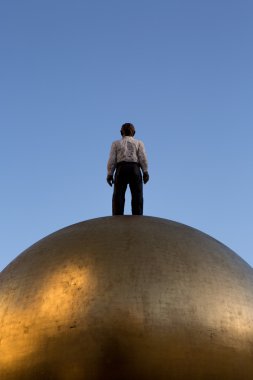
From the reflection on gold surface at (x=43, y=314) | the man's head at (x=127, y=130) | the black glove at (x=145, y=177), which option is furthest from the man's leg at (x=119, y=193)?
the reflection on gold surface at (x=43, y=314)

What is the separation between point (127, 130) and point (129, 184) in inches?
51.6

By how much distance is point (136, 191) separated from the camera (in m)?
13.5

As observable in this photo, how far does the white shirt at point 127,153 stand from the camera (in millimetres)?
13656

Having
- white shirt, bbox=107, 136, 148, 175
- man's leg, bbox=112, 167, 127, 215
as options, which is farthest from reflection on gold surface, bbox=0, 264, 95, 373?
white shirt, bbox=107, 136, 148, 175

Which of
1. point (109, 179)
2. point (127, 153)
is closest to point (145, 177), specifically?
point (127, 153)

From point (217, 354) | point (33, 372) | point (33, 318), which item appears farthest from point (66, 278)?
point (217, 354)

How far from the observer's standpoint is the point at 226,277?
1062cm

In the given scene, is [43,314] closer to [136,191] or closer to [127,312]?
[127,312]

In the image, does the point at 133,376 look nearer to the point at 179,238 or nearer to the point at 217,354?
the point at 217,354

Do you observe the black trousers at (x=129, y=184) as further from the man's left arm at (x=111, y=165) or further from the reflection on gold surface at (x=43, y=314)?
the reflection on gold surface at (x=43, y=314)

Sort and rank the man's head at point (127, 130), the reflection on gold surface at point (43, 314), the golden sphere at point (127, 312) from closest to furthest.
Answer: the golden sphere at point (127, 312) → the reflection on gold surface at point (43, 314) → the man's head at point (127, 130)

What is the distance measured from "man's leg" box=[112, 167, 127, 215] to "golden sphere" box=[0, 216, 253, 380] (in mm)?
2190

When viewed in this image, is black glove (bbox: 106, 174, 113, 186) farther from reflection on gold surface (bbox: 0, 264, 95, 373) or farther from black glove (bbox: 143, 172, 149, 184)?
reflection on gold surface (bbox: 0, 264, 95, 373)

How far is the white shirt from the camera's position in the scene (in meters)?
13.7
